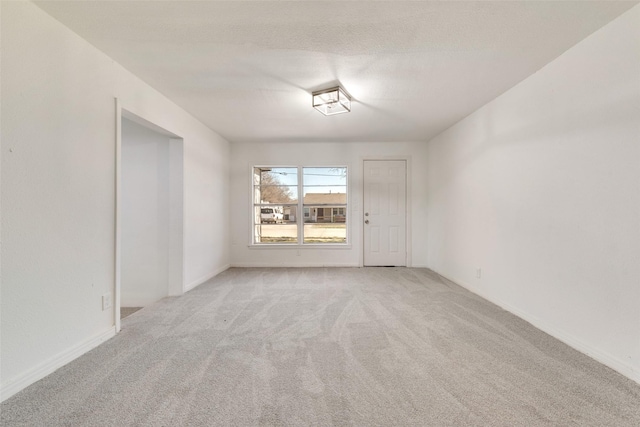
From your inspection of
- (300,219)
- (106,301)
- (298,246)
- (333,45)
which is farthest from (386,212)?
(106,301)

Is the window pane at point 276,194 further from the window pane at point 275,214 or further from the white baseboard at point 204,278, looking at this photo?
the white baseboard at point 204,278

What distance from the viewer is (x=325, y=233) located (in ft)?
17.2

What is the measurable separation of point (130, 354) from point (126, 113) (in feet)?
6.87

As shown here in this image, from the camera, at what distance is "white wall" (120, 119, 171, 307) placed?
3541 millimetres

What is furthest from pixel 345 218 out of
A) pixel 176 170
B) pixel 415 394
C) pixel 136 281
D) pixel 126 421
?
pixel 126 421

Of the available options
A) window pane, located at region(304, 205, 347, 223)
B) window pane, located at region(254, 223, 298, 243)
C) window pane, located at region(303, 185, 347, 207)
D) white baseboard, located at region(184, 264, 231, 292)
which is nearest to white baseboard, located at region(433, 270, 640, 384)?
window pane, located at region(304, 205, 347, 223)

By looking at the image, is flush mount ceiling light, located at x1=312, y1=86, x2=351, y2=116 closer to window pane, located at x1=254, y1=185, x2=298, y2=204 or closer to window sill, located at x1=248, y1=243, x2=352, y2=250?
window pane, located at x1=254, y1=185, x2=298, y2=204

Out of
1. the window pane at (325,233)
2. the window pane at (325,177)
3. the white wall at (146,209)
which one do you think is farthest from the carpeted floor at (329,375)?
the window pane at (325,177)

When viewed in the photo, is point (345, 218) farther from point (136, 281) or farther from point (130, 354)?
point (130, 354)

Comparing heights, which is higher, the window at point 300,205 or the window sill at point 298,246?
the window at point 300,205

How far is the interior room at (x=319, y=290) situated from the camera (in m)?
1.54

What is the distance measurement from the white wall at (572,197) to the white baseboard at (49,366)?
3.66 meters

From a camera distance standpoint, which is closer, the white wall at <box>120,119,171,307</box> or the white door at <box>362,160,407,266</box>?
the white wall at <box>120,119,171,307</box>

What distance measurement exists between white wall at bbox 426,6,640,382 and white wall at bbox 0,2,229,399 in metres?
3.69
